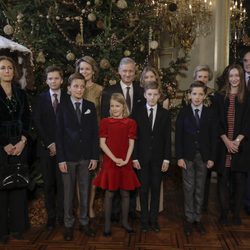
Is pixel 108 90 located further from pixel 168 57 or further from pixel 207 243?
pixel 168 57

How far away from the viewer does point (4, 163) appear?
355 centimetres

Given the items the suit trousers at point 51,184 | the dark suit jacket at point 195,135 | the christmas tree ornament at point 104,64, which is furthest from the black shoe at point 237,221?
the christmas tree ornament at point 104,64

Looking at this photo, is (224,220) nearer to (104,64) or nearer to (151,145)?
(151,145)

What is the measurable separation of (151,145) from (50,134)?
3.21 ft

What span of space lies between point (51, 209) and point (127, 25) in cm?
260

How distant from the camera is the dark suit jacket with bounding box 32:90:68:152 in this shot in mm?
3852

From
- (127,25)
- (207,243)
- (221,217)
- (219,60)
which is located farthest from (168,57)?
(207,243)

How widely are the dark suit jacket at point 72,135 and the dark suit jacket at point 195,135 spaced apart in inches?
32.7

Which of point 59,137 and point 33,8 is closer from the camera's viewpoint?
point 59,137

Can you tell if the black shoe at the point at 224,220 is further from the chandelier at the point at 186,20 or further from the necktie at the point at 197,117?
the chandelier at the point at 186,20

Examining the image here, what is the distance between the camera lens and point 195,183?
3.88 metres

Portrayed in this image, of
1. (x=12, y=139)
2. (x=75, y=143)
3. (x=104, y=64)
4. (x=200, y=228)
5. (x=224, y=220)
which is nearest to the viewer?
(x=12, y=139)

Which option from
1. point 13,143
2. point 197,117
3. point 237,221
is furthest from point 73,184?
point 237,221

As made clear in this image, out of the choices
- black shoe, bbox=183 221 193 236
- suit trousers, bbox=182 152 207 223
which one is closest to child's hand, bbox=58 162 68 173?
suit trousers, bbox=182 152 207 223
